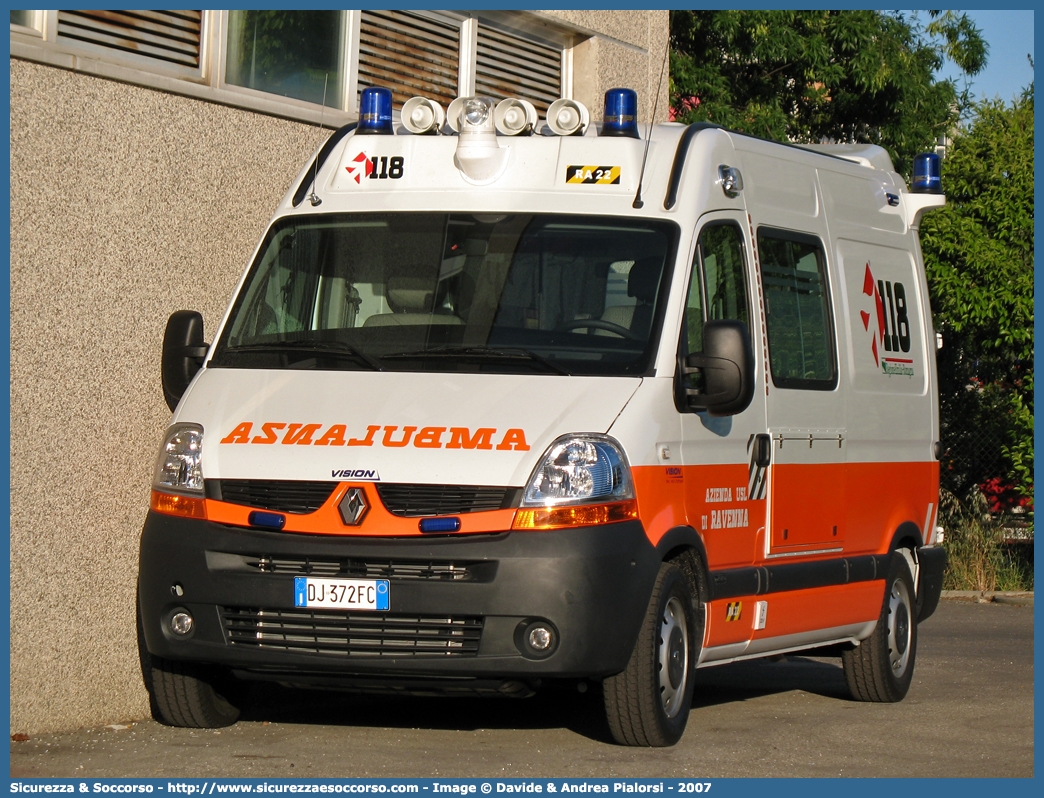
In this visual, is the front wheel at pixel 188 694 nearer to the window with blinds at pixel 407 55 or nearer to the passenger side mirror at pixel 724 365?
the passenger side mirror at pixel 724 365

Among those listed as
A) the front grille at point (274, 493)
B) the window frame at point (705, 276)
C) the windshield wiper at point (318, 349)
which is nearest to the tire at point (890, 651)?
the window frame at point (705, 276)

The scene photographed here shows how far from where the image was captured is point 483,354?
23.2 feet

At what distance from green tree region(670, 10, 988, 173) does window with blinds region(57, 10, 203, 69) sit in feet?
33.5

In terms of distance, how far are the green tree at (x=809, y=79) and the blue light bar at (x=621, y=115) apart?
1064 cm

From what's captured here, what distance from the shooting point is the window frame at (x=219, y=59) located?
796 cm

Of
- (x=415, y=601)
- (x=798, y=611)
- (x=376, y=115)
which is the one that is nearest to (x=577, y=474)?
(x=415, y=601)

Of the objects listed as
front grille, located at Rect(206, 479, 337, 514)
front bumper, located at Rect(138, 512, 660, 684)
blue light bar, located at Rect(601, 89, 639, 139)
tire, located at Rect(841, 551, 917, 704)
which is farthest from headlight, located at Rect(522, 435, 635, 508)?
tire, located at Rect(841, 551, 917, 704)

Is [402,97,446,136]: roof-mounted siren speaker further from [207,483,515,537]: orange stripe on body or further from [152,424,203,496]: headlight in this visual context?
[207,483,515,537]: orange stripe on body

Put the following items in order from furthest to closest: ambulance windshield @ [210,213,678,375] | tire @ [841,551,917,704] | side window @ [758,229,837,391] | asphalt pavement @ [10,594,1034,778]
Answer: tire @ [841,551,917,704] < side window @ [758,229,837,391] < ambulance windshield @ [210,213,678,375] < asphalt pavement @ [10,594,1034,778]

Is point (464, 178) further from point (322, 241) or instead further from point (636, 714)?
point (636, 714)

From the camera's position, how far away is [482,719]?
26.8 ft

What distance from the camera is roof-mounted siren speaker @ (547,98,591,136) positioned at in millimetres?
7898

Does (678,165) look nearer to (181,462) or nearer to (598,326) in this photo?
(598,326)

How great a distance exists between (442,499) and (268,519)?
72cm
